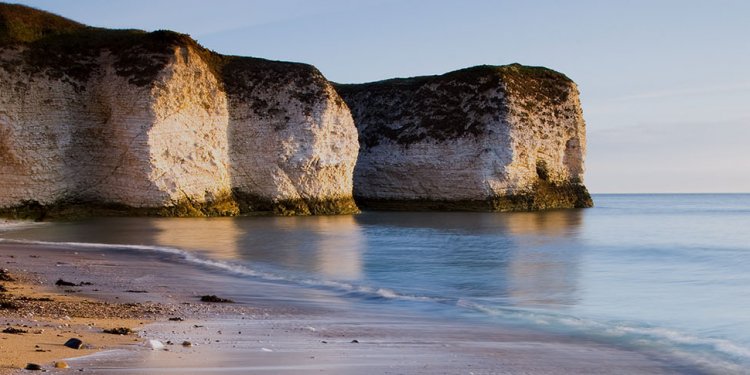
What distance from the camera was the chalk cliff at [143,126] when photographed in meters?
30.4

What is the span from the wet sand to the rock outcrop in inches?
1460

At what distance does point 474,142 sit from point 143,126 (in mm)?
22325

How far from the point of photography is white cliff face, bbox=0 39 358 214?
99.5 feet

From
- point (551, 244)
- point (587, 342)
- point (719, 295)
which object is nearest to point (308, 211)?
point (551, 244)

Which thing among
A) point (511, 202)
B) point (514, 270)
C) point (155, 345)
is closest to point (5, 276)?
point (155, 345)

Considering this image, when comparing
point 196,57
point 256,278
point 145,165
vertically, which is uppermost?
point 196,57

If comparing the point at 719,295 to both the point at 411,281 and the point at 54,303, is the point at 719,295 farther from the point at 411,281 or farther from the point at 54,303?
the point at 54,303

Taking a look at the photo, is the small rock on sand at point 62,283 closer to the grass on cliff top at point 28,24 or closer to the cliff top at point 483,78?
the grass on cliff top at point 28,24

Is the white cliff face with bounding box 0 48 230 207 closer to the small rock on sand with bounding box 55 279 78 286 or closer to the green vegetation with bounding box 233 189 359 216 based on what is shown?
the green vegetation with bounding box 233 189 359 216

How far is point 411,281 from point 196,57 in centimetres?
2556

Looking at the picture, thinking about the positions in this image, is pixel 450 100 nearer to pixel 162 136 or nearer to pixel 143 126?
pixel 162 136

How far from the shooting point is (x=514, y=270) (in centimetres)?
1569

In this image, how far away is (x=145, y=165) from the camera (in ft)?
104

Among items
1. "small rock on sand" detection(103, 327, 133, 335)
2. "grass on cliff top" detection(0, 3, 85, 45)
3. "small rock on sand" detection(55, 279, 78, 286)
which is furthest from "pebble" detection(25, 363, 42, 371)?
"grass on cliff top" detection(0, 3, 85, 45)
